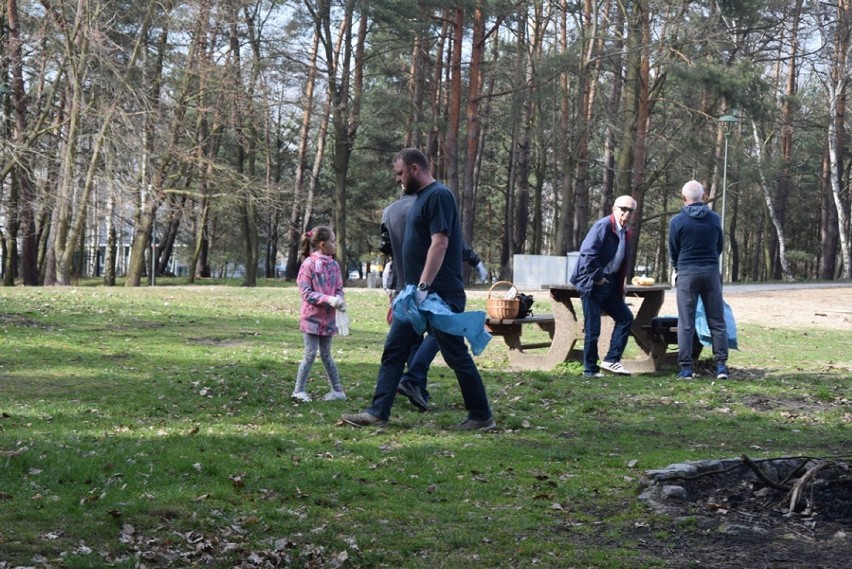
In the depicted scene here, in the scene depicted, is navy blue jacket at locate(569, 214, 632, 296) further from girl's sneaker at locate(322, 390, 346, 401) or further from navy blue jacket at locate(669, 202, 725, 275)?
girl's sneaker at locate(322, 390, 346, 401)

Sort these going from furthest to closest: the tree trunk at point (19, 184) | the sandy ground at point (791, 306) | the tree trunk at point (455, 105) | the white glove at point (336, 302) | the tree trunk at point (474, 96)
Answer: the tree trunk at point (474, 96) → the tree trunk at point (455, 105) → the tree trunk at point (19, 184) → the sandy ground at point (791, 306) → the white glove at point (336, 302)

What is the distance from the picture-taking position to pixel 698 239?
39.8 ft

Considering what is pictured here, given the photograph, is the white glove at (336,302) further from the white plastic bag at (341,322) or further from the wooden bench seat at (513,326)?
the wooden bench seat at (513,326)

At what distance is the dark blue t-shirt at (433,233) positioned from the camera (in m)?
8.00

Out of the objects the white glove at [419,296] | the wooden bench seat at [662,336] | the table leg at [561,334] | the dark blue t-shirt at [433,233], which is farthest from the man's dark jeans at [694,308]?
the white glove at [419,296]

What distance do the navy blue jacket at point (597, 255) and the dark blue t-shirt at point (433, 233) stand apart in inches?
153

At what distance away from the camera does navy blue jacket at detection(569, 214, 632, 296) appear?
1190 centimetres

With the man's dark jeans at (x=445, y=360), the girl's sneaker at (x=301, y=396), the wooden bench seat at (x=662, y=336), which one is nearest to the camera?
the man's dark jeans at (x=445, y=360)

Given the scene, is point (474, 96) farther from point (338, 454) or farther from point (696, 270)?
point (338, 454)

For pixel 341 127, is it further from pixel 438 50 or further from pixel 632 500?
pixel 632 500

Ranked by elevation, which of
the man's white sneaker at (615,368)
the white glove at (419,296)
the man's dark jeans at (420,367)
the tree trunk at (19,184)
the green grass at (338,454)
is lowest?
the green grass at (338,454)

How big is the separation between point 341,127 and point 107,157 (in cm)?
1249

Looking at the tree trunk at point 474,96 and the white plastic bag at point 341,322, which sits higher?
the tree trunk at point 474,96

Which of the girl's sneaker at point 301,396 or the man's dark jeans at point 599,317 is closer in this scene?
the girl's sneaker at point 301,396
